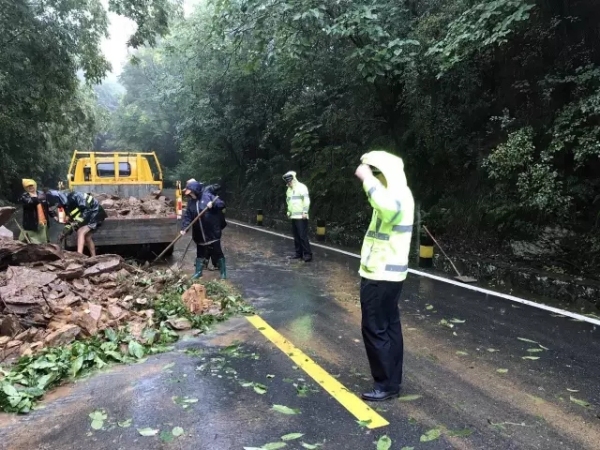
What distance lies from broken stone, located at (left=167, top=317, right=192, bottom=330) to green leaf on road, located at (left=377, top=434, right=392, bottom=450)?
9.68ft

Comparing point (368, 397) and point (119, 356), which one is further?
point (119, 356)

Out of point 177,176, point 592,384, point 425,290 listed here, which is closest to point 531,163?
point 425,290

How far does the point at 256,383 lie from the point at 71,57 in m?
16.0

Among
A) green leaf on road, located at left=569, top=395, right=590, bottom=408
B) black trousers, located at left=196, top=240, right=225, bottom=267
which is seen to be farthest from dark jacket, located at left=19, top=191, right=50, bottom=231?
green leaf on road, located at left=569, top=395, right=590, bottom=408

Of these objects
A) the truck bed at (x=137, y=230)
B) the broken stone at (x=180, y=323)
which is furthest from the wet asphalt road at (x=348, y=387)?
the truck bed at (x=137, y=230)

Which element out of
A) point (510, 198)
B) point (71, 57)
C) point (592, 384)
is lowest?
point (592, 384)

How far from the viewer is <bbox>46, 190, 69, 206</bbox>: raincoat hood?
28.3ft

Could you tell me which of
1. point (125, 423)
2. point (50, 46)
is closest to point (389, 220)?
point (125, 423)

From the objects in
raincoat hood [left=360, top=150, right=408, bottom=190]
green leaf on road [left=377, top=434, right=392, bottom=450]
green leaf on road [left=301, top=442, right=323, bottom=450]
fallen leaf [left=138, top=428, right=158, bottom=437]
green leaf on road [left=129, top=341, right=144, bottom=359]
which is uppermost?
raincoat hood [left=360, top=150, right=408, bottom=190]

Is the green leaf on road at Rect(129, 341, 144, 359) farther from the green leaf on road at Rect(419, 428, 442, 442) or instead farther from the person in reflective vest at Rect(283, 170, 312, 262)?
the person in reflective vest at Rect(283, 170, 312, 262)

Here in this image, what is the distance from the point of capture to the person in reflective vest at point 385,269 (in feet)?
12.4

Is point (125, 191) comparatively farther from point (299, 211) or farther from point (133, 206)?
point (299, 211)

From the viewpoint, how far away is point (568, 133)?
741 centimetres

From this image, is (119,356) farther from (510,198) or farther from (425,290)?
(510,198)
